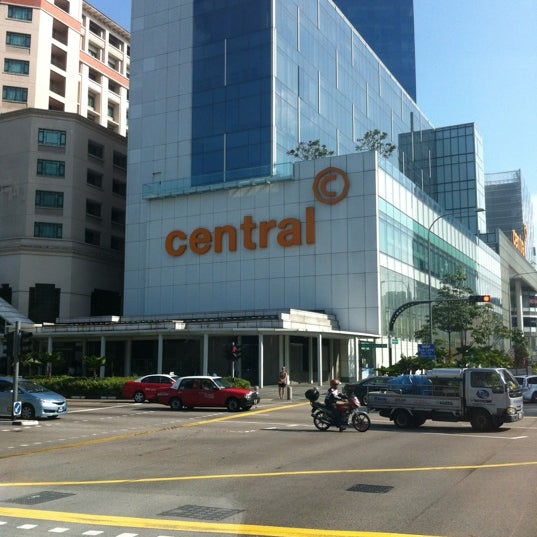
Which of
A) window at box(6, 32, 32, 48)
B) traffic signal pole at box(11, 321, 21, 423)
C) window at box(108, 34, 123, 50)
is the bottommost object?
traffic signal pole at box(11, 321, 21, 423)

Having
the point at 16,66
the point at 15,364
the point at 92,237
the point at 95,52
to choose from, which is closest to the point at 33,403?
the point at 15,364

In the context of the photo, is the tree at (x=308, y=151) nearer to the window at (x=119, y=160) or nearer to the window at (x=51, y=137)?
the window at (x=119, y=160)

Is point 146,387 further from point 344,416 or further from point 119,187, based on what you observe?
point 119,187

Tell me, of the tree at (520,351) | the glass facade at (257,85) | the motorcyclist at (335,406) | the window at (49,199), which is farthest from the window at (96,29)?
the motorcyclist at (335,406)

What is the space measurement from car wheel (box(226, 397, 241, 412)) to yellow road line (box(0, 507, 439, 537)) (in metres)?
19.1

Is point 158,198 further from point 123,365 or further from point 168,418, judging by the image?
point 168,418

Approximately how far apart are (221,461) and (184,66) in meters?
57.9

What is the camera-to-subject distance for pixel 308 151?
205 feet

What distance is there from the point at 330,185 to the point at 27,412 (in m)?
36.3

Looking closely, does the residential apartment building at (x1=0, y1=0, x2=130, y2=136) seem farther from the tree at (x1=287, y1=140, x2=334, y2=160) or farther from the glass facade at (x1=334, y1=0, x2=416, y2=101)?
the glass facade at (x1=334, y1=0, x2=416, y2=101)

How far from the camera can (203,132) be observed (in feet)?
209

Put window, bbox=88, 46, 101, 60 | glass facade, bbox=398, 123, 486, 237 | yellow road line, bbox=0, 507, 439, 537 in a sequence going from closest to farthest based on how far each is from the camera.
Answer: yellow road line, bbox=0, 507, 439, 537 → window, bbox=88, 46, 101, 60 → glass facade, bbox=398, 123, 486, 237

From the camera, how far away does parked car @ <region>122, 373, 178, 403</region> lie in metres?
33.6

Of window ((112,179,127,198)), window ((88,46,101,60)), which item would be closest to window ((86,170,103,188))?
window ((112,179,127,198))
